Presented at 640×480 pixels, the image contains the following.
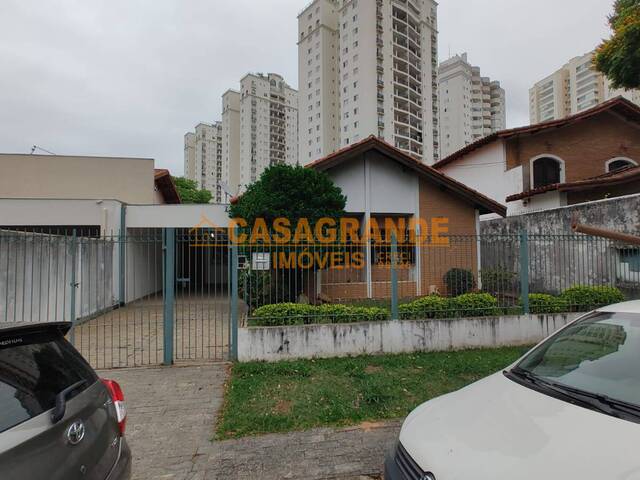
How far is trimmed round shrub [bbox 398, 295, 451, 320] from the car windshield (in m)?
3.64

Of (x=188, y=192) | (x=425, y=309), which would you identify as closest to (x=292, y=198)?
(x=425, y=309)

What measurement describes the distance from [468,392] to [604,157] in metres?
18.3

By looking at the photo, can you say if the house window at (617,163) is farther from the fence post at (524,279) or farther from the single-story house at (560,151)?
the fence post at (524,279)

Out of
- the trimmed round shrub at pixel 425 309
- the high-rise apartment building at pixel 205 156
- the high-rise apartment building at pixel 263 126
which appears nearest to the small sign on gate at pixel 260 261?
the trimmed round shrub at pixel 425 309

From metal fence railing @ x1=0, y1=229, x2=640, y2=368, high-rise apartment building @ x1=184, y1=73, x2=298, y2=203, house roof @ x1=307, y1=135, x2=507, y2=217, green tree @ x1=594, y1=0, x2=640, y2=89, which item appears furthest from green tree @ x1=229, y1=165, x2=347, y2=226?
high-rise apartment building @ x1=184, y1=73, x2=298, y2=203

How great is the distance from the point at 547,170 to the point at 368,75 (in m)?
40.2

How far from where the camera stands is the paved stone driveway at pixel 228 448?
3061 mm

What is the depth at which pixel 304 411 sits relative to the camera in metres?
4.14

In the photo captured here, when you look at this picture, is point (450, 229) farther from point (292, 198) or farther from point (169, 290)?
point (169, 290)

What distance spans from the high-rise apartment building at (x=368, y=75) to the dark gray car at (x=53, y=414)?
47692 mm

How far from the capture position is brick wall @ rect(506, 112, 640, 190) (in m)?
15.5

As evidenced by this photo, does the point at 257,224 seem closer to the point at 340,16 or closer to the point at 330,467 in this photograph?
the point at 330,467

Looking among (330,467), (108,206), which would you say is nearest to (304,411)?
(330,467)

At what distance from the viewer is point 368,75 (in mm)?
50375
